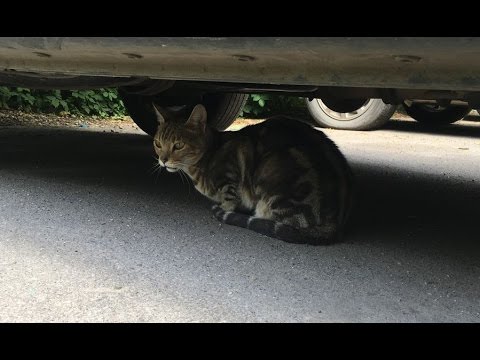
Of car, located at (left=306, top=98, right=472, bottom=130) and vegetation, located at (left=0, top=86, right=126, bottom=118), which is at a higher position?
car, located at (left=306, top=98, right=472, bottom=130)

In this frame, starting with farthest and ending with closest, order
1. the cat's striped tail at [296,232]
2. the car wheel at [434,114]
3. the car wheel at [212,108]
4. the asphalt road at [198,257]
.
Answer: the car wheel at [434,114]
the car wheel at [212,108]
the cat's striped tail at [296,232]
the asphalt road at [198,257]

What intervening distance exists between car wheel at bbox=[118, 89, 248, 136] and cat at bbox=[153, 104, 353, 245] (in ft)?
5.86

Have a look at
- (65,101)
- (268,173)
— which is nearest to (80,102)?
(65,101)

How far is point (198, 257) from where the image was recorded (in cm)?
238

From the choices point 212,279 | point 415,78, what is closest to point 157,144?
point 212,279

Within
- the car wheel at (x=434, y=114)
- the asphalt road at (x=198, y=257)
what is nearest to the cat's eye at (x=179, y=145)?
the asphalt road at (x=198, y=257)

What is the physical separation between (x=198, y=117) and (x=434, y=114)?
256 inches

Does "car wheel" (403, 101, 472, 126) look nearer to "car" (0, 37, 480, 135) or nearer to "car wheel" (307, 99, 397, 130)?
"car wheel" (307, 99, 397, 130)

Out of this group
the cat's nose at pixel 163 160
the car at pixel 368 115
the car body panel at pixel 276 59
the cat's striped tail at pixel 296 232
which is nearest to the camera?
the car body panel at pixel 276 59

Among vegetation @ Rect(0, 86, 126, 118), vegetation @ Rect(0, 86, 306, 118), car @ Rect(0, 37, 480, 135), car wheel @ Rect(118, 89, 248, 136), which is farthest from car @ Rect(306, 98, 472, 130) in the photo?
car @ Rect(0, 37, 480, 135)

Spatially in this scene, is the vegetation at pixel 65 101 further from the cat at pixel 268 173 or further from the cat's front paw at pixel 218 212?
the cat's front paw at pixel 218 212

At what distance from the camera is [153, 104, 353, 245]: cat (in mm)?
2648

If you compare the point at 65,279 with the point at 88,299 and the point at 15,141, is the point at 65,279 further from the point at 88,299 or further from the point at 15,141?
the point at 15,141

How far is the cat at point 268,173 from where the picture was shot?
8.69 feet
